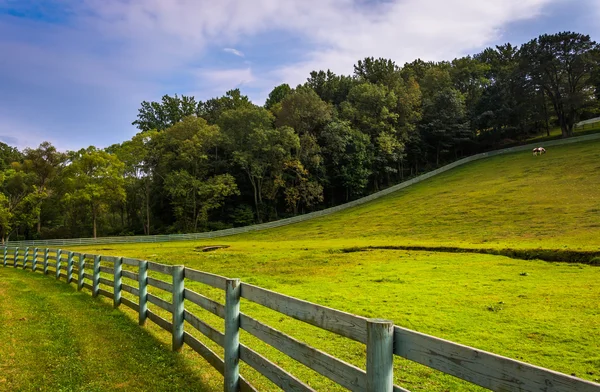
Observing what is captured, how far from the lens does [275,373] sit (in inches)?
152

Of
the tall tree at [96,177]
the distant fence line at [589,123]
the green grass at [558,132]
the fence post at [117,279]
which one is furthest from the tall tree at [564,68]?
the fence post at [117,279]

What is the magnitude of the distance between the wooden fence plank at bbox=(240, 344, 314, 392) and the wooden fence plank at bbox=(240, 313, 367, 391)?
22 centimetres

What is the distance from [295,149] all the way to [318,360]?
50.2 m

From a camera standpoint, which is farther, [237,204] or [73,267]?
[237,204]

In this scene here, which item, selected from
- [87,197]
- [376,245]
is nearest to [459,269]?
[376,245]

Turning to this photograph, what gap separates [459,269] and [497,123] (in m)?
59.7

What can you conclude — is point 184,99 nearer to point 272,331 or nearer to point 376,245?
point 376,245

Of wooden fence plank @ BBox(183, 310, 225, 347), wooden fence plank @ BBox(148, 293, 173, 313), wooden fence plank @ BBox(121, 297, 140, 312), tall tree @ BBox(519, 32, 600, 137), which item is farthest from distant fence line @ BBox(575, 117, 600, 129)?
wooden fence plank @ BBox(183, 310, 225, 347)

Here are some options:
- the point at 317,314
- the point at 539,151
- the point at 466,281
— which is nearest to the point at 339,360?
the point at 317,314

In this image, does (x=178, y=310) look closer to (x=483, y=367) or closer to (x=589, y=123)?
(x=483, y=367)

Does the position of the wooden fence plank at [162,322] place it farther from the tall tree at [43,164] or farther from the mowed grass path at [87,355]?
the tall tree at [43,164]

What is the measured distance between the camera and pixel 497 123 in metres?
65.3

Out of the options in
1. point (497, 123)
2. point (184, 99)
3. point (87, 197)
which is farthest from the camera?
point (184, 99)

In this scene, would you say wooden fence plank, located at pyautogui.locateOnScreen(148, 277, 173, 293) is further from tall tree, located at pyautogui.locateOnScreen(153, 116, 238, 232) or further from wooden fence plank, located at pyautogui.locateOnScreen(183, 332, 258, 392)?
tall tree, located at pyautogui.locateOnScreen(153, 116, 238, 232)
